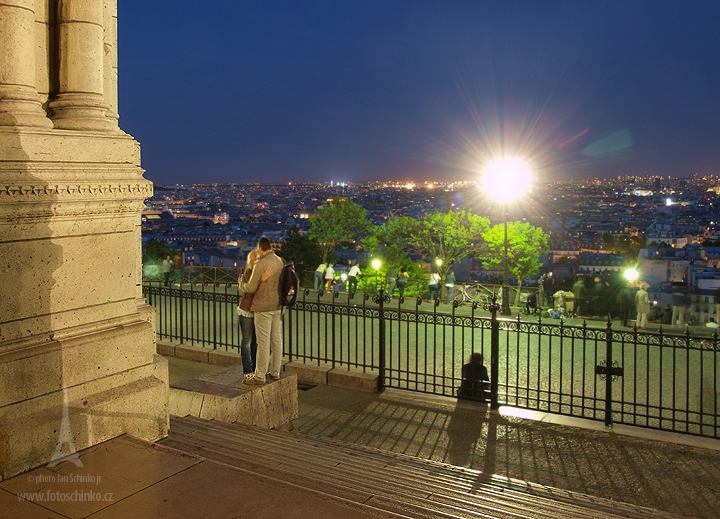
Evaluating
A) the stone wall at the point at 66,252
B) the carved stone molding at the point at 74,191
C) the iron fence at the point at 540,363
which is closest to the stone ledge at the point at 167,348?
the iron fence at the point at 540,363

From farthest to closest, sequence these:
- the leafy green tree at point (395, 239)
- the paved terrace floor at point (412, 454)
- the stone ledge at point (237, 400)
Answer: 1. the leafy green tree at point (395, 239)
2. the stone ledge at point (237, 400)
3. the paved terrace floor at point (412, 454)

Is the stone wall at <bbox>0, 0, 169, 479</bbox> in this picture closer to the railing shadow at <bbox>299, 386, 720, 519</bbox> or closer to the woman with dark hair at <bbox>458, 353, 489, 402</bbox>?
the railing shadow at <bbox>299, 386, 720, 519</bbox>

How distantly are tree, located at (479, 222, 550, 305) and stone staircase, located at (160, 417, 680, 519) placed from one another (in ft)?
62.8

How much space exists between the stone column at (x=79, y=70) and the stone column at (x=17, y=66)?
0.27m

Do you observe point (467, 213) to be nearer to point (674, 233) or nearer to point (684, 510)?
point (684, 510)

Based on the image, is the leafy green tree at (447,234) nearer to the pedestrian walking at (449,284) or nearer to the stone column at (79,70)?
the pedestrian walking at (449,284)

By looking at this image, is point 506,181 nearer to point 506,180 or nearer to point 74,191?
point 506,180

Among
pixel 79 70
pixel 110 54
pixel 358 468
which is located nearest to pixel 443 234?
pixel 110 54

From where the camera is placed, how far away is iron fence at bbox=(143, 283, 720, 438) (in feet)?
21.4

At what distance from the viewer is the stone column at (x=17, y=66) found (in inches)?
148

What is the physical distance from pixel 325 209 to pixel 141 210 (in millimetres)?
35327

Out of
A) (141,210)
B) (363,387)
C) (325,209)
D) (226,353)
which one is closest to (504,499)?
(141,210)

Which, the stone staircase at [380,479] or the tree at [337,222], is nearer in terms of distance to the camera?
the stone staircase at [380,479]

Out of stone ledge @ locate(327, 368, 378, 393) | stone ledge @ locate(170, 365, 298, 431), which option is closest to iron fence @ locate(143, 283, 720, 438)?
Result: stone ledge @ locate(327, 368, 378, 393)
